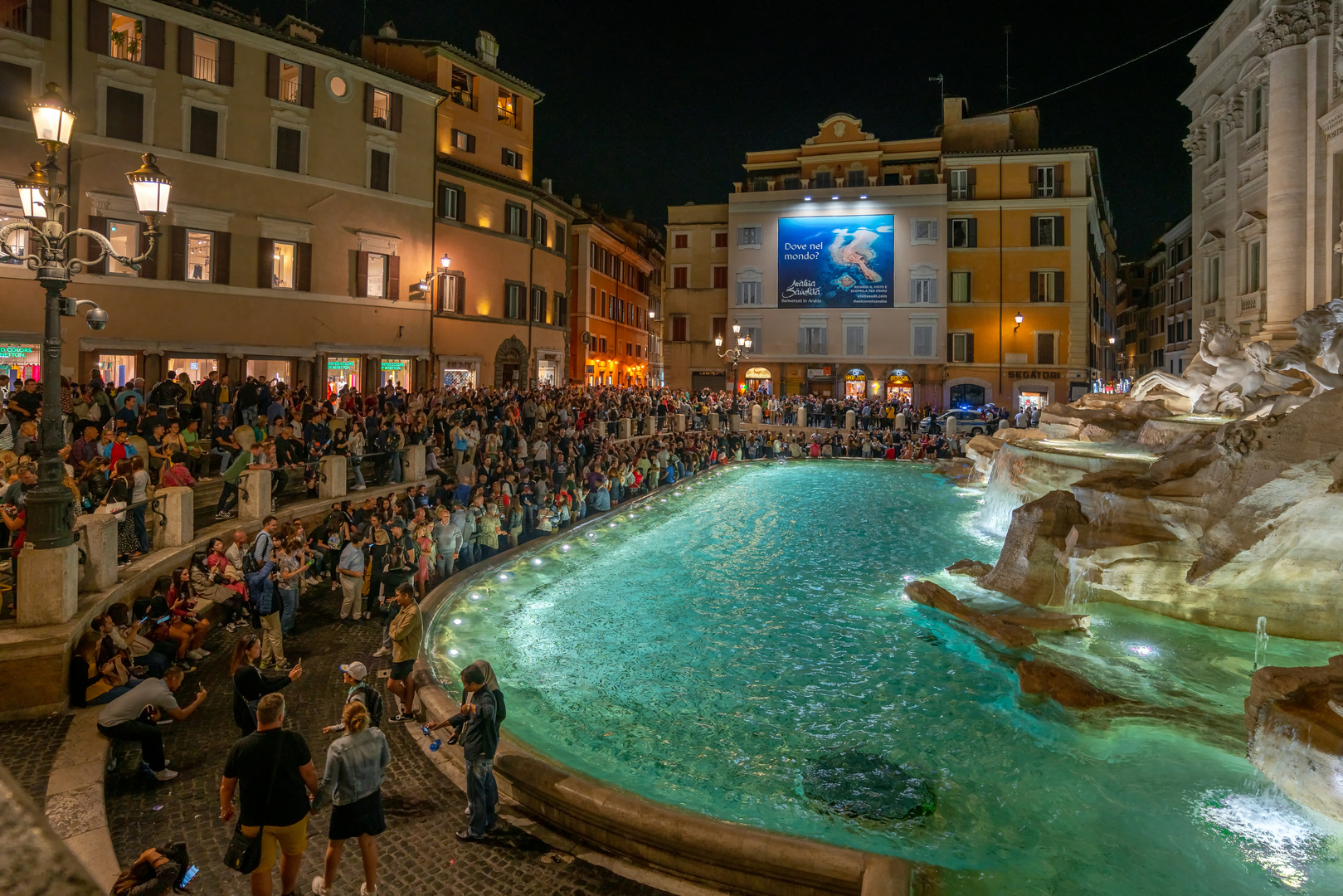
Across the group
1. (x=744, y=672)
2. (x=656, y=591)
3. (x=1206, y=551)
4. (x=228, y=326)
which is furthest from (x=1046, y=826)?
(x=228, y=326)

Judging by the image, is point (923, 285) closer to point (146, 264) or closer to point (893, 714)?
point (146, 264)

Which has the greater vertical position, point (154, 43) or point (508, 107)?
point (508, 107)

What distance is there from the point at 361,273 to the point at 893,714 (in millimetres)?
23960

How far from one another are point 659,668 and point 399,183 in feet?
78.8

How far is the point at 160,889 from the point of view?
4410 millimetres

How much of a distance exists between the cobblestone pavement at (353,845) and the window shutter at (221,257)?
1889cm

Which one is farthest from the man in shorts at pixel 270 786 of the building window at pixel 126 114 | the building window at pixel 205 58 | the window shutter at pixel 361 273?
the building window at pixel 205 58

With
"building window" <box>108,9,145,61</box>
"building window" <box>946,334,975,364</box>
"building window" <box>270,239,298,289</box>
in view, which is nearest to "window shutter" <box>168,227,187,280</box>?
"building window" <box>270,239,298,289</box>

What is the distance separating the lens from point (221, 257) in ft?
74.3

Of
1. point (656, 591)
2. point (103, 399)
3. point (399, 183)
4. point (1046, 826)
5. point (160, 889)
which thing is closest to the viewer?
point (160, 889)

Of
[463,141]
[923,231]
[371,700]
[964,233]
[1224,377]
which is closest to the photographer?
[371,700]

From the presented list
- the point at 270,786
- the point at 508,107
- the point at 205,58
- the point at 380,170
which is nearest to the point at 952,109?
the point at 508,107

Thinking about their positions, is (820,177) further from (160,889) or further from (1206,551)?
(160,889)

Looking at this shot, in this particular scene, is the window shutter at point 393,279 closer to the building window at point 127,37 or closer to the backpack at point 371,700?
the building window at point 127,37
